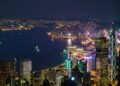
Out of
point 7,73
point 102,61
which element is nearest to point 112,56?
point 102,61

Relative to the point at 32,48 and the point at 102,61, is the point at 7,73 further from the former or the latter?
the point at 32,48

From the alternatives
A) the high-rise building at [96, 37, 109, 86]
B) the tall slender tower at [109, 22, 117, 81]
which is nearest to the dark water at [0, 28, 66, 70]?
the high-rise building at [96, 37, 109, 86]

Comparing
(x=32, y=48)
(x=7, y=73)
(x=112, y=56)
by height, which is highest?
(x=32, y=48)

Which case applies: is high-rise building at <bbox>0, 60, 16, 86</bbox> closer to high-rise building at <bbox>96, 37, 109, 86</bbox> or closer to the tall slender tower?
high-rise building at <bbox>96, 37, 109, 86</bbox>

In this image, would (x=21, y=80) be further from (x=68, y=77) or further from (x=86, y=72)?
(x=86, y=72)

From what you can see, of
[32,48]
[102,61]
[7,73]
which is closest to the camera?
[7,73]

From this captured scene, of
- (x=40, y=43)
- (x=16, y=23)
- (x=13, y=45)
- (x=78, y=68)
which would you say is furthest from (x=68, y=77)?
(x=40, y=43)

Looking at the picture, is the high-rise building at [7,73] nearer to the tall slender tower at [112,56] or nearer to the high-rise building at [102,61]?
the high-rise building at [102,61]

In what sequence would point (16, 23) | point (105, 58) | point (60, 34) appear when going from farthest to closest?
point (60, 34)
point (16, 23)
point (105, 58)
